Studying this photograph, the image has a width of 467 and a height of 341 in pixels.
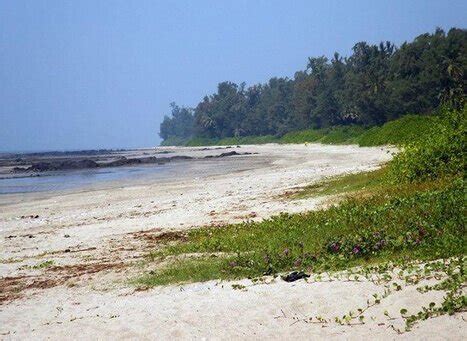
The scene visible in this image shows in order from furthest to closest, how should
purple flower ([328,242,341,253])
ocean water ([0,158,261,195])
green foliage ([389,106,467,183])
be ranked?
ocean water ([0,158,261,195]), green foliage ([389,106,467,183]), purple flower ([328,242,341,253])

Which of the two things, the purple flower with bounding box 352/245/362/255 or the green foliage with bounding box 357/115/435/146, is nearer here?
the purple flower with bounding box 352/245/362/255

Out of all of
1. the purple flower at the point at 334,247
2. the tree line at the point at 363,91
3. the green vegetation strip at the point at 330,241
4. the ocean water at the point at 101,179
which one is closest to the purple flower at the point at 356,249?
the green vegetation strip at the point at 330,241

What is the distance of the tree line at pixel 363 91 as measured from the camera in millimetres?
71000

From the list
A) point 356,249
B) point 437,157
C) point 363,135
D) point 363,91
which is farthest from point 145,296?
point 363,91

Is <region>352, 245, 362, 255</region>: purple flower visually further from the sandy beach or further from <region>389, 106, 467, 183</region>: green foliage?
<region>389, 106, 467, 183</region>: green foliage

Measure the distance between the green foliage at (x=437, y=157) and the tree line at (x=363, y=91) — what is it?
83.6 ft

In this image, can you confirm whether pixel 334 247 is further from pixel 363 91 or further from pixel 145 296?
pixel 363 91

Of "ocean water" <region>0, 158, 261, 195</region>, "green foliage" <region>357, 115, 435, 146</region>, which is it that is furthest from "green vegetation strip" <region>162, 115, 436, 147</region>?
"ocean water" <region>0, 158, 261, 195</region>

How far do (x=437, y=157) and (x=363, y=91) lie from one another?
7091 centimetres

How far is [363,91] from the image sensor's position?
8538cm

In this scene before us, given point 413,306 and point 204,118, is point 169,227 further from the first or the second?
point 204,118

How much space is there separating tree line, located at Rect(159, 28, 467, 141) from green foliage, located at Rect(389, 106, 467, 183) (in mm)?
25487

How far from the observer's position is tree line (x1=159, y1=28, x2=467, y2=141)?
71000 millimetres

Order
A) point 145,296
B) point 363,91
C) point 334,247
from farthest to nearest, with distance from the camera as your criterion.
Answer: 1. point 363,91
2. point 334,247
3. point 145,296
